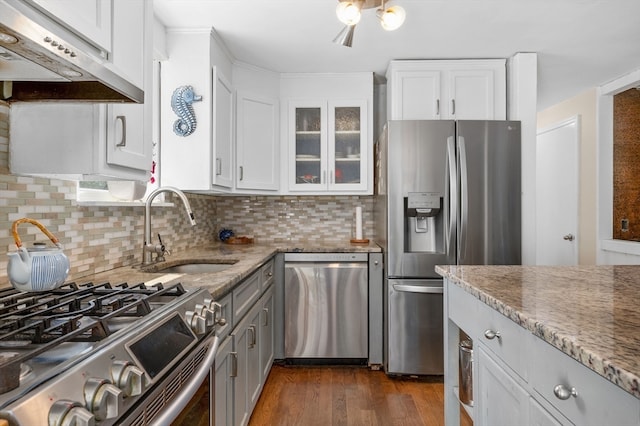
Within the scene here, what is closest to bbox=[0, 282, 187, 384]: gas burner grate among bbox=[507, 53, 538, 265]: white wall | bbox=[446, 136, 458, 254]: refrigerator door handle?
bbox=[446, 136, 458, 254]: refrigerator door handle

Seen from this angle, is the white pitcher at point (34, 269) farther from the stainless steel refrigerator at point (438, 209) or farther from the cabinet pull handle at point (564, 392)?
the stainless steel refrigerator at point (438, 209)

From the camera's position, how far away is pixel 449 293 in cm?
161

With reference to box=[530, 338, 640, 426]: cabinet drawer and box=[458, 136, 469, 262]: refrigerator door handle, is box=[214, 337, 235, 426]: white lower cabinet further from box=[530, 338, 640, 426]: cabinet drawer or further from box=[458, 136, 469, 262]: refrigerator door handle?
box=[458, 136, 469, 262]: refrigerator door handle

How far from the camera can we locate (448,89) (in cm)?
304

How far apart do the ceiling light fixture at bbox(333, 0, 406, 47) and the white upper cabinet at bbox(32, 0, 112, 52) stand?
2.95ft

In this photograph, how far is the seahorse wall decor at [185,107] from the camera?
8.27 feet

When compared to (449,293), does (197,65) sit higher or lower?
higher

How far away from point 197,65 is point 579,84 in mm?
3378

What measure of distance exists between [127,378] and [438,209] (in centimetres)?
237

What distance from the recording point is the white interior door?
13.4ft

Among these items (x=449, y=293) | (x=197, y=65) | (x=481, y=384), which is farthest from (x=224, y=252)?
(x=481, y=384)

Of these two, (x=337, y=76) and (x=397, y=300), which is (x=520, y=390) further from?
(x=337, y=76)

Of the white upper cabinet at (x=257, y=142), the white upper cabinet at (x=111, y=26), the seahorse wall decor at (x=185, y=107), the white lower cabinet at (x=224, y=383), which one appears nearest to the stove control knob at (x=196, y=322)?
the white lower cabinet at (x=224, y=383)

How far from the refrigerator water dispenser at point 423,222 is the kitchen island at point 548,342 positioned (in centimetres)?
114
